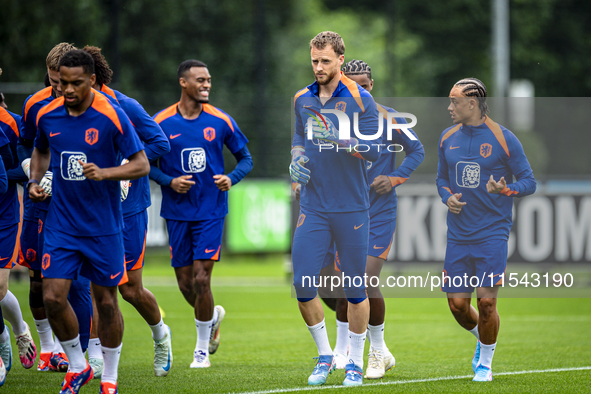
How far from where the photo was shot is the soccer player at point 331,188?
20.9 ft

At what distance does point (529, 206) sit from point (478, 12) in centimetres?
2443

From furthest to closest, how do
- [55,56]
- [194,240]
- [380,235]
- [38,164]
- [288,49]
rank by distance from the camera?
[288,49] → [194,240] → [380,235] → [55,56] → [38,164]

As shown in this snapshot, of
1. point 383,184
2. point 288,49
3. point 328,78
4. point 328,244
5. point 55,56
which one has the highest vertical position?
point 288,49

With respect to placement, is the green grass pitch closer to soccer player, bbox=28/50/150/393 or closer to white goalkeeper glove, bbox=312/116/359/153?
soccer player, bbox=28/50/150/393

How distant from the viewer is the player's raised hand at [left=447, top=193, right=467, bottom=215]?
6.75m

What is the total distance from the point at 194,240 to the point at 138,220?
76cm

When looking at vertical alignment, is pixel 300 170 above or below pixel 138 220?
above

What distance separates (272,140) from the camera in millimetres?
22297

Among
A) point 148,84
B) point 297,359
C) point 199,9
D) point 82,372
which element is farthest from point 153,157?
point 199,9

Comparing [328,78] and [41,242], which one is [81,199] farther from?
[328,78]

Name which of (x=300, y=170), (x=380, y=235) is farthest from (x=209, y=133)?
(x=380, y=235)

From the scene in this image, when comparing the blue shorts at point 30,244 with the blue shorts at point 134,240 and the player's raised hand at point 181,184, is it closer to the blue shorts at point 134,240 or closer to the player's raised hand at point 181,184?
the blue shorts at point 134,240

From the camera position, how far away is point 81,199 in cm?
557

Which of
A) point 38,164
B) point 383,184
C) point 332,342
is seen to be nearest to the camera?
point 38,164
